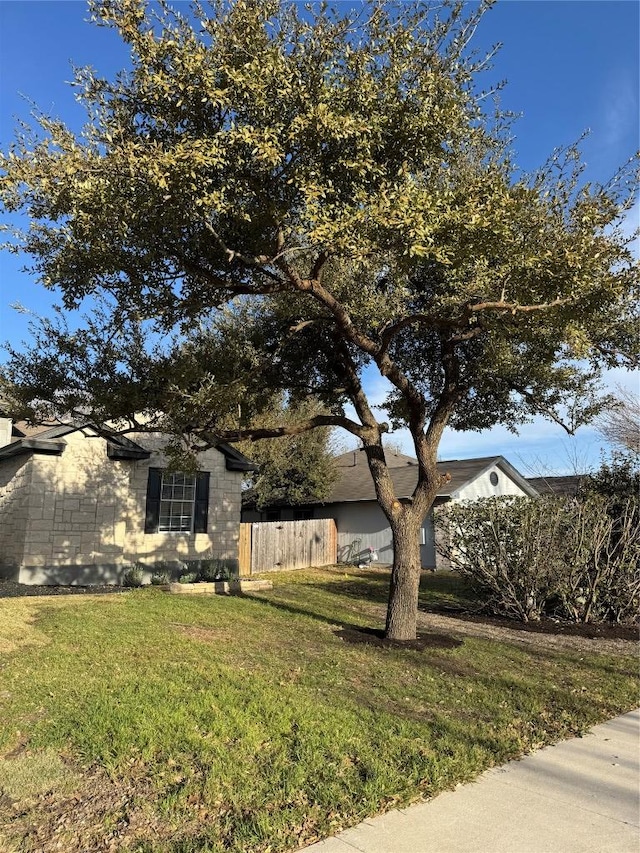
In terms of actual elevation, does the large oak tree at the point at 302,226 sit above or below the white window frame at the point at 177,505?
above

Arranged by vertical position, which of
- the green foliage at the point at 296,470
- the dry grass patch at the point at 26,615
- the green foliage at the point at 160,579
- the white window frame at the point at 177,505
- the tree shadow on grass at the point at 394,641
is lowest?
the tree shadow on grass at the point at 394,641

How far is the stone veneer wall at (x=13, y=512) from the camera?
12859 millimetres

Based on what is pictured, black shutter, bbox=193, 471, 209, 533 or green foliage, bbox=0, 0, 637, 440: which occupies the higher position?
green foliage, bbox=0, 0, 637, 440

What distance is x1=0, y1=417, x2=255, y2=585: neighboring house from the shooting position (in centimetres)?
1293

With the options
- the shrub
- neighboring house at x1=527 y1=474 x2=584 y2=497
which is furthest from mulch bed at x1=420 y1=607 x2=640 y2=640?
the shrub

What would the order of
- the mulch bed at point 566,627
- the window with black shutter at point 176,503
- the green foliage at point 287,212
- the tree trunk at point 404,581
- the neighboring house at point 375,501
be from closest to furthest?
1. the green foliage at point 287,212
2. the tree trunk at point 404,581
3. the mulch bed at point 566,627
4. the window with black shutter at point 176,503
5. the neighboring house at point 375,501

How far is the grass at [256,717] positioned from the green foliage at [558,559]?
2017mm

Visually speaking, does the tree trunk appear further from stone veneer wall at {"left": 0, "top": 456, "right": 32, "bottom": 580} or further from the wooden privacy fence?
the wooden privacy fence

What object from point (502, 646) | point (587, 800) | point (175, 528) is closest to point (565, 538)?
point (502, 646)

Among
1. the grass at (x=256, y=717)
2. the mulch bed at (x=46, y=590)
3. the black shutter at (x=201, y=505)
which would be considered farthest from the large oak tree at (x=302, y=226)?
the black shutter at (x=201, y=505)

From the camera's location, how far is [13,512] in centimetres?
1338

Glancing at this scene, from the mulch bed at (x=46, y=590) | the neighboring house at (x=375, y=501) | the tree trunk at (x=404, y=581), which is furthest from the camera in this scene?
the neighboring house at (x=375, y=501)

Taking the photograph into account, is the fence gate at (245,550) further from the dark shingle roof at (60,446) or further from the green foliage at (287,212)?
the green foliage at (287,212)

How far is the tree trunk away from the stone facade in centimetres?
695
